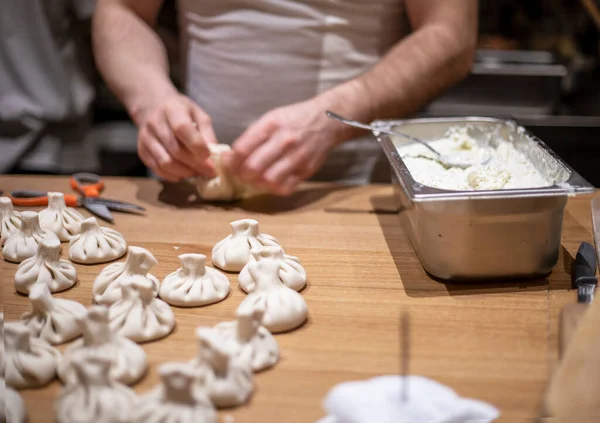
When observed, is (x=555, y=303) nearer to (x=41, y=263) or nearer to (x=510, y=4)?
(x=41, y=263)

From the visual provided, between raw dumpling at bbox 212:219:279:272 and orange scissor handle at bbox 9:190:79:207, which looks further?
orange scissor handle at bbox 9:190:79:207

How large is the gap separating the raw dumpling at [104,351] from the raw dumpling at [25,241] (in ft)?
1.28

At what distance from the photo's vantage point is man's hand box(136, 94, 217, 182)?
132 cm

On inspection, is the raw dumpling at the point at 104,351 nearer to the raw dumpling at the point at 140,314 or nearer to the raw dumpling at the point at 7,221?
the raw dumpling at the point at 140,314

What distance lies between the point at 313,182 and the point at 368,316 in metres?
0.69

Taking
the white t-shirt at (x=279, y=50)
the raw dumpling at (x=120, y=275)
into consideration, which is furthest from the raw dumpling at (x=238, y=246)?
the white t-shirt at (x=279, y=50)

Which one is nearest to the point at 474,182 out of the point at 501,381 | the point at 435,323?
the point at 435,323

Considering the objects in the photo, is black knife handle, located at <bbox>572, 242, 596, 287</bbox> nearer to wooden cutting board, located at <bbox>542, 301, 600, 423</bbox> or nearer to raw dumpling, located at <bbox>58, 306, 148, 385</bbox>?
wooden cutting board, located at <bbox>542, 301, 600, 423</bbox>

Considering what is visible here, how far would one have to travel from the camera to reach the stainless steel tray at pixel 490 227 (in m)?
0.97

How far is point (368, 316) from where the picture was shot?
3.11 ft

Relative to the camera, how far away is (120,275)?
0.99 m

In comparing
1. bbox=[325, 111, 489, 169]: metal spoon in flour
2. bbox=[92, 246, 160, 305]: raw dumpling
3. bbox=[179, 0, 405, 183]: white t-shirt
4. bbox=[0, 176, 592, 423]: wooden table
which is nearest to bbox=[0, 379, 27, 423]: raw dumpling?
bbox=[0, 176, 592, 423]: wooden table

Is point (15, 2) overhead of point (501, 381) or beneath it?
overhead

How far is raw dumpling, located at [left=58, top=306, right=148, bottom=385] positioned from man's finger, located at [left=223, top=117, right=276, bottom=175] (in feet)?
2.01
